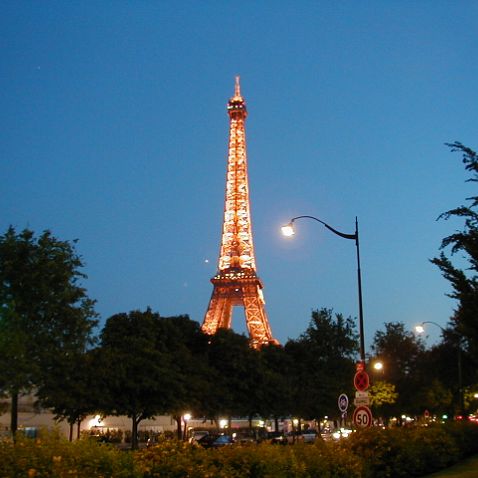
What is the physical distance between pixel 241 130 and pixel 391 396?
2337 inches

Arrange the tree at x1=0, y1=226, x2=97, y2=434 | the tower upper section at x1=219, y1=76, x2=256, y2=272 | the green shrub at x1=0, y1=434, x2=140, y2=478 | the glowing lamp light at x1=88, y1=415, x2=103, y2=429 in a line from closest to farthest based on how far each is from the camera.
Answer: the green shrub at x1=0, y1=434, x2=140, y2=478 < the tree at x1=0, y1=226, x2=97, y2=434 < the glowing lamp light at x1=88, y1=415, x2=103, y2=429 < the tower upper section at x1=219, y1=76, x2=256, y2=272

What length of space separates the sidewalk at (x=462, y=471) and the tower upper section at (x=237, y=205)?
77.6 metres

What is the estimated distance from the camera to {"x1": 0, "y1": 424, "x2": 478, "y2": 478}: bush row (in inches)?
405

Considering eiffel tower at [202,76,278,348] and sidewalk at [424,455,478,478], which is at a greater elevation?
eiffel tower at [202,76,278,348]

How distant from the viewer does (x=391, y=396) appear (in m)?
68.5

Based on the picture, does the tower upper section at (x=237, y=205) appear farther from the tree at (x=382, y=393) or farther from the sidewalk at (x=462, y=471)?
the sidewalk at (x=462, y=471)

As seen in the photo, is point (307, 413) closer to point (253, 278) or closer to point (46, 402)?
point (253, 278)

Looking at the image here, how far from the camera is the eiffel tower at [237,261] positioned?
9888 cm

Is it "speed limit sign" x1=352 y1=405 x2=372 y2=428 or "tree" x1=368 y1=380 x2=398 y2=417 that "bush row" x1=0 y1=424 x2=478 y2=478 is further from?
"tree" x1=368 y1=380 x2=398 y2=417

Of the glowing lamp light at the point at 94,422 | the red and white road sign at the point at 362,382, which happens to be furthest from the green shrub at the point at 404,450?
the glowing lamp light at the point at 94,422

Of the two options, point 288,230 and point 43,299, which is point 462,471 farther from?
point 43,299

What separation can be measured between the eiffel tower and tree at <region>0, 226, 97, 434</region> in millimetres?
53860

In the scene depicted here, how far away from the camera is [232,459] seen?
1422 cm

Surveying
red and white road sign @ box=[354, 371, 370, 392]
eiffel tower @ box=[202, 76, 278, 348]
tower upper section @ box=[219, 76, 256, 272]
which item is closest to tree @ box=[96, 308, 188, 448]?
red and white road sign @ box=[354, 371, 370, 392]
